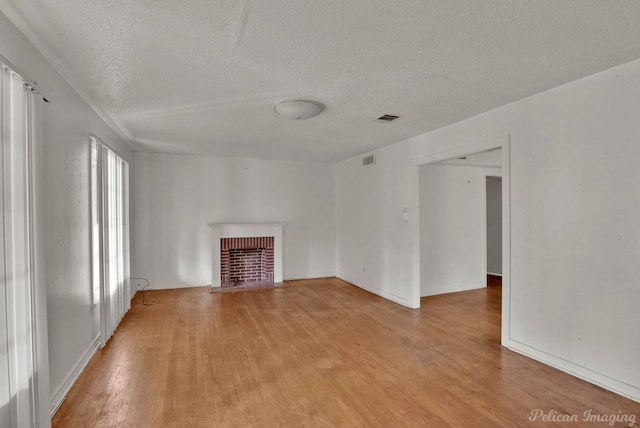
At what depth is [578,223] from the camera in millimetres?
2584

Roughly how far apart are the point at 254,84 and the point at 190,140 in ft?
7.99

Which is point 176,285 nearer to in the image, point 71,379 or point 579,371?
point 71,379

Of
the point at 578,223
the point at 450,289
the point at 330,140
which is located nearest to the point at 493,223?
the point at 450,289

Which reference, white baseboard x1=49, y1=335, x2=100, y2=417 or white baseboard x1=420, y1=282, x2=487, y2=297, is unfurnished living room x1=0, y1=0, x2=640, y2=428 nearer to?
white baseboard x1=49, y1=335, x2=100, y2=417

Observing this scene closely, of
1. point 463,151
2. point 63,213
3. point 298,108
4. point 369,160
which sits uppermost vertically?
point 298,108

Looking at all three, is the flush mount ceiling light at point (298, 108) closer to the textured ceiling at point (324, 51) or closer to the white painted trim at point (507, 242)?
the textured ceiling at point (324, 51)

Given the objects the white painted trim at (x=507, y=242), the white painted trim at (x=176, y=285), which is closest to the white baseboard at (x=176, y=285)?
the white painted trim at (x=176, y=285)

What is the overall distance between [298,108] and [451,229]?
12.2 feet

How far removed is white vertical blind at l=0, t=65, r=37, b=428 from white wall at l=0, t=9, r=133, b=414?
184 millimetres

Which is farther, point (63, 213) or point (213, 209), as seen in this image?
point (213, 209)

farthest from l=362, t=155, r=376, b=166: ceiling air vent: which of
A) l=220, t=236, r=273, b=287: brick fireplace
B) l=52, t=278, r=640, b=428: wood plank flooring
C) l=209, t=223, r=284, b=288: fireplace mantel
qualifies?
l=52, t=278, r=640, b=428: wood plank flooring

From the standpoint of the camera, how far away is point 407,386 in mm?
2479

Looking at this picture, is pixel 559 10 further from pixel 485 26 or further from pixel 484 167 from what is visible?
pixel 484 167

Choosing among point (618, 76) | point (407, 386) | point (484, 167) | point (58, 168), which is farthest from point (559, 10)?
point (484, 167)
